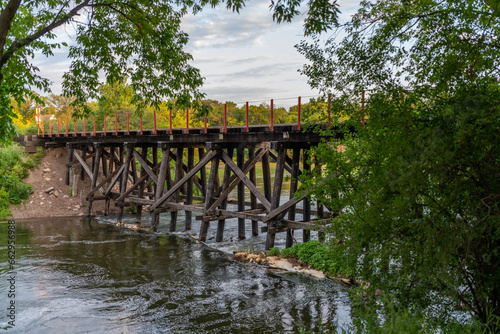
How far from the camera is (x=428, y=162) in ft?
13.3

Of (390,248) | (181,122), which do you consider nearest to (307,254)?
(390,248)

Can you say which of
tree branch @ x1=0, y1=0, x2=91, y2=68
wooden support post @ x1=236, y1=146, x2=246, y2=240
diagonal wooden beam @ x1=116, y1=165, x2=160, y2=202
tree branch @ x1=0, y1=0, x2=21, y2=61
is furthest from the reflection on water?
tree branch @ x1=0, y1=0, x2=21, y2=61

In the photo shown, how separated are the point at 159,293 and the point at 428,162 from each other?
5611mm

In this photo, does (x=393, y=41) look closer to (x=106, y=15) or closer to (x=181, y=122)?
(x=106, y=15)

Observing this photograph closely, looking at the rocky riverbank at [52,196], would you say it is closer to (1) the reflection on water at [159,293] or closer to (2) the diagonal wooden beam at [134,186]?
(2) the diagonal wooden beam at [134,186]

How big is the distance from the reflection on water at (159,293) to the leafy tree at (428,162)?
154 cm

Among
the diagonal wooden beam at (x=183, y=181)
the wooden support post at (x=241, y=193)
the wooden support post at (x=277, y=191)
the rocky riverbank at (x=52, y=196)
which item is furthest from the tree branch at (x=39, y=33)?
the rocky riverbank at (x=52, y=196)

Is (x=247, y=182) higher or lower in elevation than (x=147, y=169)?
lower

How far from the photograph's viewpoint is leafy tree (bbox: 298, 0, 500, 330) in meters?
4.03

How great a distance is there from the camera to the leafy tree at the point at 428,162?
4.03m

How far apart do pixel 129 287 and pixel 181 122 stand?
2369cm

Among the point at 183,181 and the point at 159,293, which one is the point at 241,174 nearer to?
the point at 183,181

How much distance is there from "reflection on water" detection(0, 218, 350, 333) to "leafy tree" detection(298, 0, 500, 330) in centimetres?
154

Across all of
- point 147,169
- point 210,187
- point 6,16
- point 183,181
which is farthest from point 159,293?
point 147,169
